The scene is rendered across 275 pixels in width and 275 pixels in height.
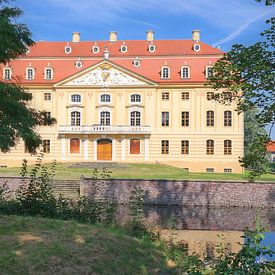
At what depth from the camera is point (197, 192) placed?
2508 cm

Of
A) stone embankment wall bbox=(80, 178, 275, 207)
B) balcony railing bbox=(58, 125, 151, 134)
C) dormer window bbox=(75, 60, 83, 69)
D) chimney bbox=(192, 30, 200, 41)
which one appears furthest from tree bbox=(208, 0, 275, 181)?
chimney bbox=(192, 30, 200, 41)

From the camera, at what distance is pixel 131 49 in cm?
4478

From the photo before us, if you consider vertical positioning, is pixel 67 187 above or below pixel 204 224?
above

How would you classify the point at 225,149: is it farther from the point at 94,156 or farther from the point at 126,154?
the point at 94,156

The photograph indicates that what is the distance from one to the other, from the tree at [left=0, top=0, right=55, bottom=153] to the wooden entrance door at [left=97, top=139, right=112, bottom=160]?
108 feet

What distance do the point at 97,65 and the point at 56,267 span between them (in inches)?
1458

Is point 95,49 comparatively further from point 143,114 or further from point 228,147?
point 228,147

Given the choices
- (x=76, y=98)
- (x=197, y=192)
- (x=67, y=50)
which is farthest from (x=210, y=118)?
(x=197, y=192)

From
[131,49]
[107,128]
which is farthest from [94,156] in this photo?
[131,49]

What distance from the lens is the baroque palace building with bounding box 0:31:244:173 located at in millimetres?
41906

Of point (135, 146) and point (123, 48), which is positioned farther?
point (123, 48)

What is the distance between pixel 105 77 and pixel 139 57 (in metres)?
4.21

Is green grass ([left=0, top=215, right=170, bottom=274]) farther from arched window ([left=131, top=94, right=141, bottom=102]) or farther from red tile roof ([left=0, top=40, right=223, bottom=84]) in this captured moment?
red tile roof ([left=0, top=40, right=223, bottom=84])

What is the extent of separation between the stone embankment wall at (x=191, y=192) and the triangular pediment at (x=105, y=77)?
18.6 m
